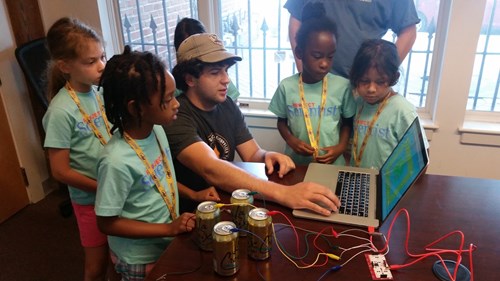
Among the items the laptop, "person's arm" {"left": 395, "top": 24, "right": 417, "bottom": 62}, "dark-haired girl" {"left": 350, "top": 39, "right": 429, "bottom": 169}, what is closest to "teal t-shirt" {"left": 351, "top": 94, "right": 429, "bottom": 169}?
"dark-haired girl" {"left": 350, "top": 39, "right": 429, "bottom": 169}

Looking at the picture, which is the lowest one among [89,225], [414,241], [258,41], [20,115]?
[89,225]

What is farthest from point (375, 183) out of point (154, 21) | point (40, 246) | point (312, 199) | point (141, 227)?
point (154, 21)

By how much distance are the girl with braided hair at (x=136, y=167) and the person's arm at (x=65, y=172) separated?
0.41 m

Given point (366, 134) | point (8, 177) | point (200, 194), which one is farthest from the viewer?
point (8, 177)

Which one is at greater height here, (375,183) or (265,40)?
(265,40)

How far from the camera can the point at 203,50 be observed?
5.03 feet

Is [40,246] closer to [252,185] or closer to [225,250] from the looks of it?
[252,185]

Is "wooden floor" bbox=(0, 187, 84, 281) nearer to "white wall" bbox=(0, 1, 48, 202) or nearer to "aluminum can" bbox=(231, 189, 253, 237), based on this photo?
"white wall" bbox=(0, 1, 48, 202)

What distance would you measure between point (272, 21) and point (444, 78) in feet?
4.24

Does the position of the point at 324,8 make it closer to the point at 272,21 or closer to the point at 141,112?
the point at 272,21

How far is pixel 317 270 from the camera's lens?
98cm

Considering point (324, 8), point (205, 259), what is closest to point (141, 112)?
point (205, 259)

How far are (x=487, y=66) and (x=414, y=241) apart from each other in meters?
2.02

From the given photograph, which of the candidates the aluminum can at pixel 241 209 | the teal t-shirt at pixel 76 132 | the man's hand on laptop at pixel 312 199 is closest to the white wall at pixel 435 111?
the teal t-shirt at pixel 76 132
